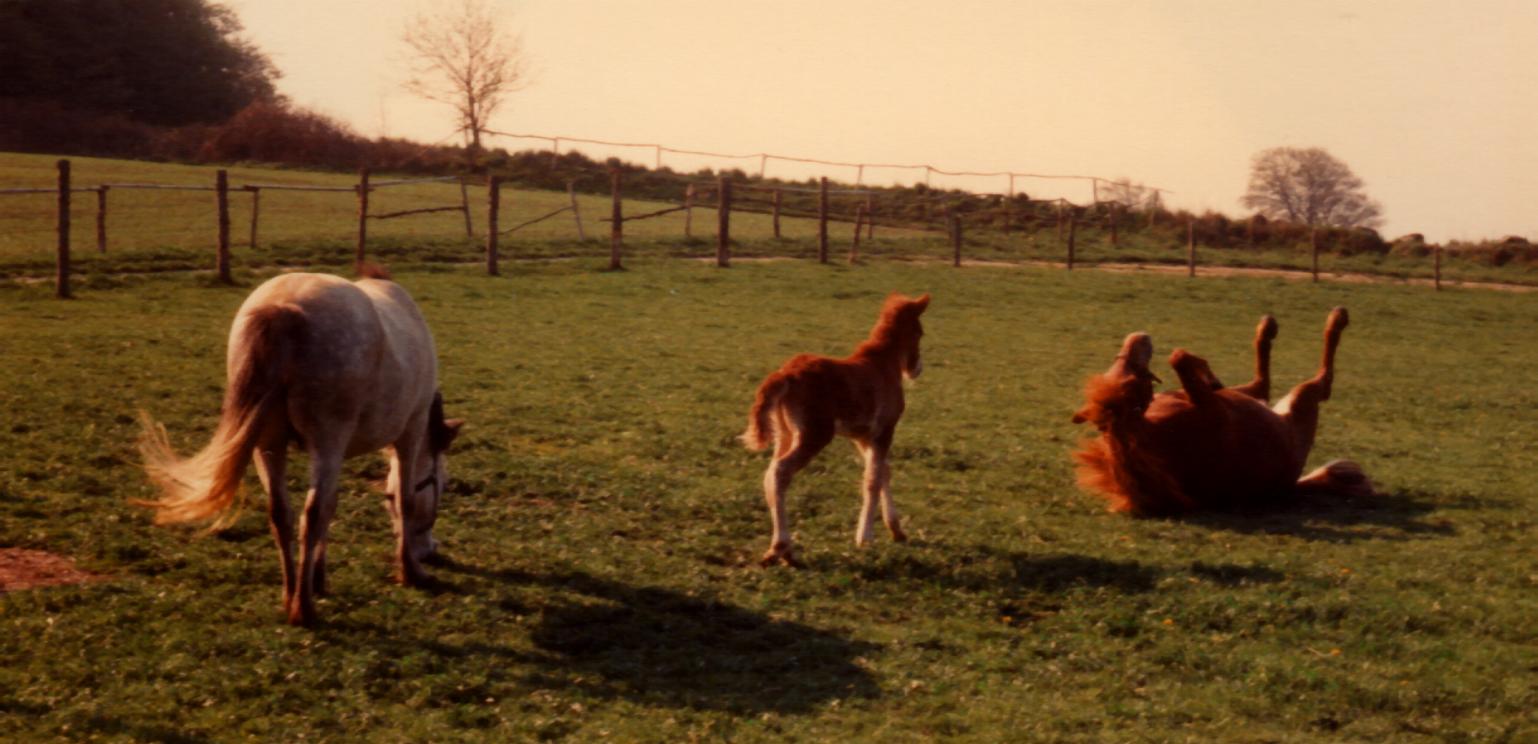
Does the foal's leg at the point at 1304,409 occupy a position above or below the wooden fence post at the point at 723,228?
below

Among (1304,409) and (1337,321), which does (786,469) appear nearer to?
(1304,409)

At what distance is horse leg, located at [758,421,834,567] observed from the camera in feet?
31.0

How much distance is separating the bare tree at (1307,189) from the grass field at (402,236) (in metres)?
50.6

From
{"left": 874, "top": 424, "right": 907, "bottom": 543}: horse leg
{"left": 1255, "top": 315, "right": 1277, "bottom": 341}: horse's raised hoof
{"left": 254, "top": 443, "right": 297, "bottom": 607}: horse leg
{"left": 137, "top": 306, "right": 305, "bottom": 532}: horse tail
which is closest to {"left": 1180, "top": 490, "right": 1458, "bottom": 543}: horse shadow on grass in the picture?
{"left": 1255, "top": 315, "right": 1277, "bottom": 341}: horse's raised hoof

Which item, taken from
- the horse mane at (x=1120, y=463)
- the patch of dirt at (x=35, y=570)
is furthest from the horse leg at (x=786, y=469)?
the patch of dirt at (x=35, y=570)

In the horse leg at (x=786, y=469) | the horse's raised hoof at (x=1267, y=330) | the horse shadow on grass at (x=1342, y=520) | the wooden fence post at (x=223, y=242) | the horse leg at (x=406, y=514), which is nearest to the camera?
the horse leg at (x=406, y=514)

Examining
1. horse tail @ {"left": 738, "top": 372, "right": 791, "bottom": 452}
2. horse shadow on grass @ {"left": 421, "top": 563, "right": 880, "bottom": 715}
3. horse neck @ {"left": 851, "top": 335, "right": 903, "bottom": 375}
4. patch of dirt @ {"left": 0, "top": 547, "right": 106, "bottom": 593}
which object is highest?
horse neck @ {"left": 851, "top": 335, "right": 903, "bottom": 375}

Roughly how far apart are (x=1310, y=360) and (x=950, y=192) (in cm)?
4256

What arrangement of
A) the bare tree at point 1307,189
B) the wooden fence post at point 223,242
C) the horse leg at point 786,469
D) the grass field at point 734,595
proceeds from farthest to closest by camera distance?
the bare tree at point 1307,189, the wooden fence post at point 223,242, the horse leg at point 786,469, the grass field at point 734,595

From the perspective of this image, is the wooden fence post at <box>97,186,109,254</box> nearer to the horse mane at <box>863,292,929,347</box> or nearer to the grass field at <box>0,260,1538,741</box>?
the grass field at <box>0,260,1538,741</box>

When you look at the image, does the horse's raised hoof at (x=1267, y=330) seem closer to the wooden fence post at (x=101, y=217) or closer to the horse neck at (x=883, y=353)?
the horse neck at (x=883, y=353)

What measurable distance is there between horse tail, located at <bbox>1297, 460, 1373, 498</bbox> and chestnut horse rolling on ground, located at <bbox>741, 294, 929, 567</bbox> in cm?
402

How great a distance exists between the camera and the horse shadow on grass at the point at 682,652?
7.34 m

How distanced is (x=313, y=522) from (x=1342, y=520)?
8.01 m
